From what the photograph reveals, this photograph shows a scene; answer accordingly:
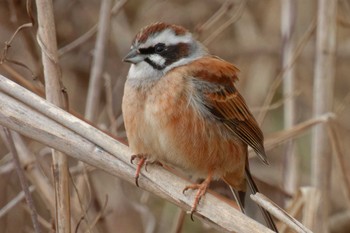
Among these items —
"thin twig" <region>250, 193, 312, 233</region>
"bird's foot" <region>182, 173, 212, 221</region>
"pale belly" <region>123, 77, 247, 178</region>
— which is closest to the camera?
"thin twig" <region>250, 193, 312, 233</region>

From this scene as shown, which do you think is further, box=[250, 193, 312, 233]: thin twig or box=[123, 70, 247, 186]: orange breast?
box=[123, 70, 247, 186]: orange breast

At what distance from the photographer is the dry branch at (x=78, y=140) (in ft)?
9.77

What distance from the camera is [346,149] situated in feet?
18.5

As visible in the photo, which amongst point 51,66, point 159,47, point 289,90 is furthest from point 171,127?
point 289,90

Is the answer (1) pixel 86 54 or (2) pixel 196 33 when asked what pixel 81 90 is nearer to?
(1) pixel 86 54

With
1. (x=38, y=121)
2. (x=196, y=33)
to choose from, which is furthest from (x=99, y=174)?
(x=38, y=121)

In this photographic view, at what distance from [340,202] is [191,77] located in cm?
246

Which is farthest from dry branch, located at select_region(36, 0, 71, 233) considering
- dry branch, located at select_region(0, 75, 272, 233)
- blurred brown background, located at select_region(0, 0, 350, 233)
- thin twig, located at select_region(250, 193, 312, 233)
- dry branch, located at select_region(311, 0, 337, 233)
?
dry branch, located at select_region(311, 0, 337, 233)

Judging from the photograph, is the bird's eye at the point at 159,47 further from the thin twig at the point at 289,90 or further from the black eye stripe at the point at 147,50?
the thin twig at the point at 289,90

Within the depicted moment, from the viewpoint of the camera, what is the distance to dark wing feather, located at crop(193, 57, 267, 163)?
3.49 meters

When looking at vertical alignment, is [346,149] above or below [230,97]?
below

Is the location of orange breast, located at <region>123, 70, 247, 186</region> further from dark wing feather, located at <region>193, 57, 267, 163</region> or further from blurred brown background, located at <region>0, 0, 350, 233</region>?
blurred brown background, located at <region>0, 0, 350, 233</region>

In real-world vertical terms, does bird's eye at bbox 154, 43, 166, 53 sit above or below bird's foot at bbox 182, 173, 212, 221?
above

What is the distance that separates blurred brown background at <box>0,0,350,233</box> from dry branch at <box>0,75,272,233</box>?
4.33 ft
